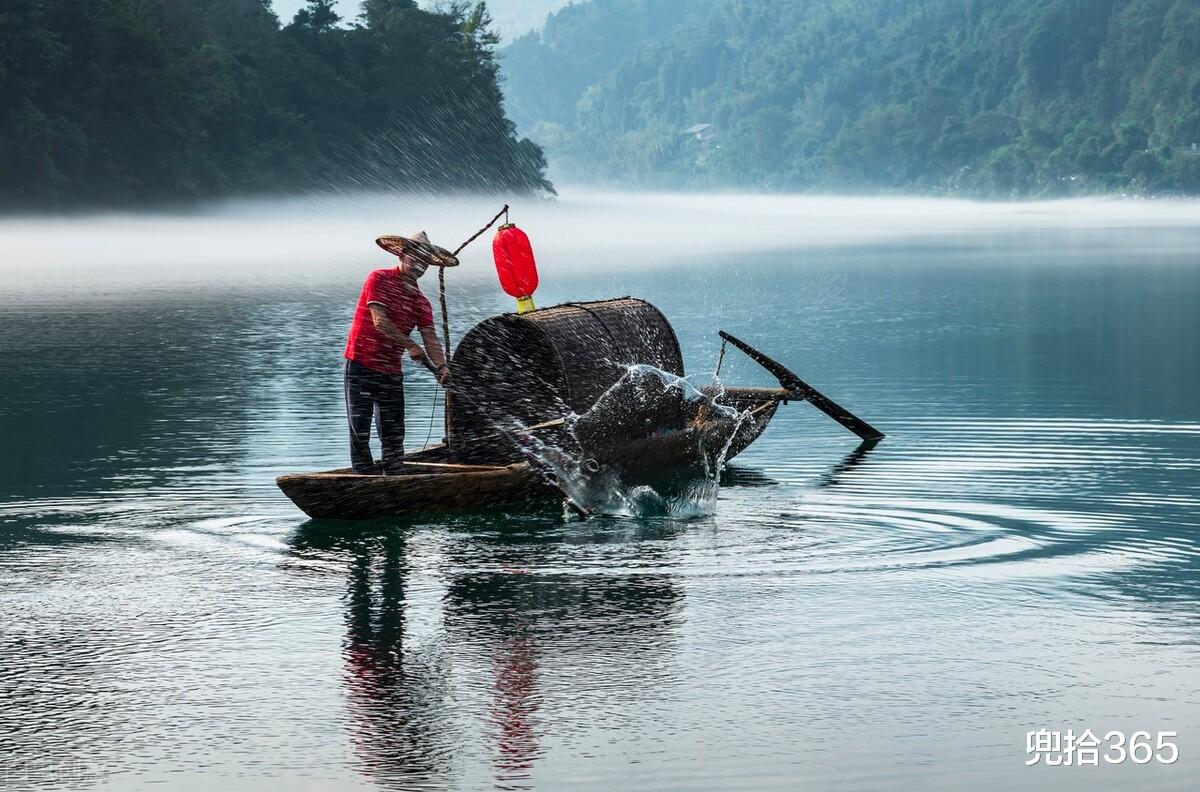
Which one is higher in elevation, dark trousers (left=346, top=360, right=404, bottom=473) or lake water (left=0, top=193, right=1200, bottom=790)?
dark trousers (left=346, top=360, right=404, bottom=473)

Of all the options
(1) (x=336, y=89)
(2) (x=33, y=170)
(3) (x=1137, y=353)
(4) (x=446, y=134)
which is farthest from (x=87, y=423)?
(4) (x=446, y=134)

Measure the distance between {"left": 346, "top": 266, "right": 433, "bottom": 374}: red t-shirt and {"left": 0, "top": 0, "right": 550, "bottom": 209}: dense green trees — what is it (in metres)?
65.7

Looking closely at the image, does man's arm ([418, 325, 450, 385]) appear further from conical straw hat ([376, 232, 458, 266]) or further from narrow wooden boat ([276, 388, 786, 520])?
narrow wooden boat ([276, 388, 786, 520])

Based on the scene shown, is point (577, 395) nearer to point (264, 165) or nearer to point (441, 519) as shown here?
point (441, 519)

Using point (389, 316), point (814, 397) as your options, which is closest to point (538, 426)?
point (389, 316)

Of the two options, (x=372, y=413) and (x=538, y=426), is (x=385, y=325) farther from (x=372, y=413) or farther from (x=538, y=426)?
(x=538, y=426)

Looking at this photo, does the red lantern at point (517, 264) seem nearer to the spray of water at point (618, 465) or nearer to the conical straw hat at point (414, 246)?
the spray of water at point (618, 465)

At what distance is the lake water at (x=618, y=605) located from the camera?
8.09 meters

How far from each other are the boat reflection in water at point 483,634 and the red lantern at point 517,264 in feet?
9.10

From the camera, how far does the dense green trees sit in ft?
258

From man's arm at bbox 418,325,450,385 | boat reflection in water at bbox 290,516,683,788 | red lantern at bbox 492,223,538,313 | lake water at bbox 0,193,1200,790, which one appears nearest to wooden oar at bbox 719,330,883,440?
lake water at bbox 0,193,1200,790

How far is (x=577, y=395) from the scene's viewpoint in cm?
1455

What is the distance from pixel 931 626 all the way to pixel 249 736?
3936mm

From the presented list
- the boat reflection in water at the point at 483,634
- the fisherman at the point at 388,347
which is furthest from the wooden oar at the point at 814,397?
the boat reflection in water at the point at 483,634
